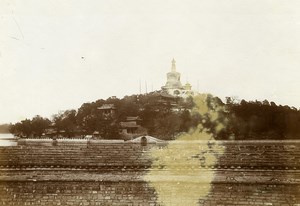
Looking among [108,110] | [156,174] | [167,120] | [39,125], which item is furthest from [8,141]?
[167,120]

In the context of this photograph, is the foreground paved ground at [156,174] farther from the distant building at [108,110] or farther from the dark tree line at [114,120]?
the distant building at [108,110]

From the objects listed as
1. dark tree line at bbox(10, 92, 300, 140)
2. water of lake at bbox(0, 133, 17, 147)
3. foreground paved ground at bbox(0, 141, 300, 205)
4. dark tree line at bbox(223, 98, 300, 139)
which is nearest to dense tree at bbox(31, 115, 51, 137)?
dark tree line at bbox(10, 92, 300, 140)

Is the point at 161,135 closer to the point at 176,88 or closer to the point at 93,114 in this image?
the point at 93,114

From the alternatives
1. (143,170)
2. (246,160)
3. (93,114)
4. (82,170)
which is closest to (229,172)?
(246,160)

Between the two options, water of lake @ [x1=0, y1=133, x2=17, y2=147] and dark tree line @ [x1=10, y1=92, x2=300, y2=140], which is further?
dark tree line @ [x1=10, y1=92, x2=300, y2=140]

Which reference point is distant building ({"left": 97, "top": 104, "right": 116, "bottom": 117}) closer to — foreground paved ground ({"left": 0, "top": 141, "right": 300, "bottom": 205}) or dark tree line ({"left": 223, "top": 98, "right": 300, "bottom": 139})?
dark tree line ({"left": 223, "top": 98, "right": 300, "bottom": 139})

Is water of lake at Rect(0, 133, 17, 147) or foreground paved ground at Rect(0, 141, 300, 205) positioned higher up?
water of lake at Rect(0, 133, 17, 147)

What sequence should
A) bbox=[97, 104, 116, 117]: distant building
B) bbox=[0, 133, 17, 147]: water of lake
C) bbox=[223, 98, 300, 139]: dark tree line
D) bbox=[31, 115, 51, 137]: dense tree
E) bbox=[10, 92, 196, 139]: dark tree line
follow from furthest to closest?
bbox=[97, 104, 116, 117]: distant building < bbox=[10, 92, 196, 139]: dark tree line < bbox=[31, 115, 51, 137]: dense tree < bbox=[223, 98, 300, 139]: dark tree line < bbox=[0, 133, 17, 147]: water of lake

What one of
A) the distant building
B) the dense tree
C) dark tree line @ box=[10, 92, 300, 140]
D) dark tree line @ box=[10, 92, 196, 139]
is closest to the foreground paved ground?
dark tree line @ box=[10, 92, 300, 140]

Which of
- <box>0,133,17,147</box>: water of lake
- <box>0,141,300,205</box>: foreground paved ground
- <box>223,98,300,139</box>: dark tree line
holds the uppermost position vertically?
<box>223,98,300,139</box>: dark tree line

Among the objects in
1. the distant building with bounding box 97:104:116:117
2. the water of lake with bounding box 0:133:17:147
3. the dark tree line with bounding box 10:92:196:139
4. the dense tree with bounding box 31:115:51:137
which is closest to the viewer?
the water of lake with bounding box 0:133:17:147

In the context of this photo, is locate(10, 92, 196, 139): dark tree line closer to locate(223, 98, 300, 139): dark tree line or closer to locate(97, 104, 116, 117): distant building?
locate(97, 104, 116, 117): distant building
